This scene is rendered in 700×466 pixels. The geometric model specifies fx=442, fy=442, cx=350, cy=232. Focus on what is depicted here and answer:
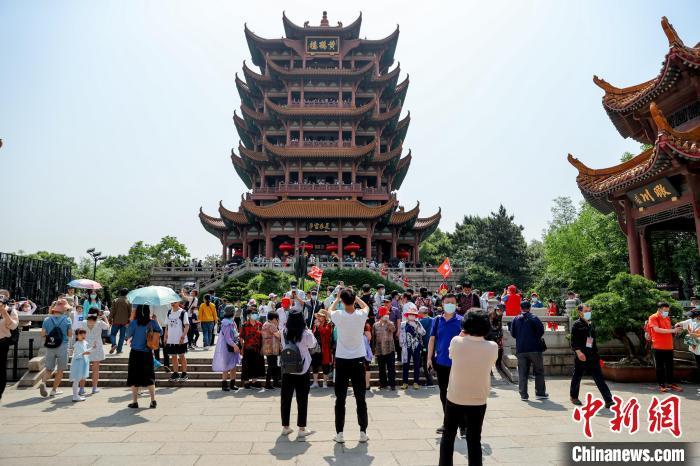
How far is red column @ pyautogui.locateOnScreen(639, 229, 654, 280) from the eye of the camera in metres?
12.8

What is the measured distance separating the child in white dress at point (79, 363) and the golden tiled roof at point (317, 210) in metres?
22.7

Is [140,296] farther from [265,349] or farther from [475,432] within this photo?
[475,432]

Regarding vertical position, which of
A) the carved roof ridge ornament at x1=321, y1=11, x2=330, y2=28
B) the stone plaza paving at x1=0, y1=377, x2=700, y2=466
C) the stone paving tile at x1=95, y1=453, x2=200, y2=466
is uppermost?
the carved roof ridge ornament at x1=321, y1=11, x2=330, y2=28

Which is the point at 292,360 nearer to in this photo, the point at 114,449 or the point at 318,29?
the point at 114,449

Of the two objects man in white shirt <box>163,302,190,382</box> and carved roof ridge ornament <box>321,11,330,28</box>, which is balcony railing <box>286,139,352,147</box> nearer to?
carved roof ridge ornament <box>321,11,330,28</box>

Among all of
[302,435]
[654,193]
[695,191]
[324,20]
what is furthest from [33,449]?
[324,20]

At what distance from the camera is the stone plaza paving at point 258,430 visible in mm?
4512

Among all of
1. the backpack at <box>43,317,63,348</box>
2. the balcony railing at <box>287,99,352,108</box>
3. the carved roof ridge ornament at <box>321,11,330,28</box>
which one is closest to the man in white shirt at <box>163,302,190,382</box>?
the backpack at <box>43,317,63,348</box>

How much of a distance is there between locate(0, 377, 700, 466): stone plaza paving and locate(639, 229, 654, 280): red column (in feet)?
19.5

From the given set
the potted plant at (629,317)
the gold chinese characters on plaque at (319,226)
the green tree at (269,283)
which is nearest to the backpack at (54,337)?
the potted plant at (629,317)

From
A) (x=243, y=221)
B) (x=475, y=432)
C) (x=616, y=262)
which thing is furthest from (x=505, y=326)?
(x=243, y=221)

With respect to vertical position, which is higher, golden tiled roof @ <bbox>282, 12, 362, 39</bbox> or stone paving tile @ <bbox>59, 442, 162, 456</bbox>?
golden tiled roof @ <bbox>282, 12, 362, 39</bbox>

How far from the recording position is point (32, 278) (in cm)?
1504

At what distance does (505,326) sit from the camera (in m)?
11.0
